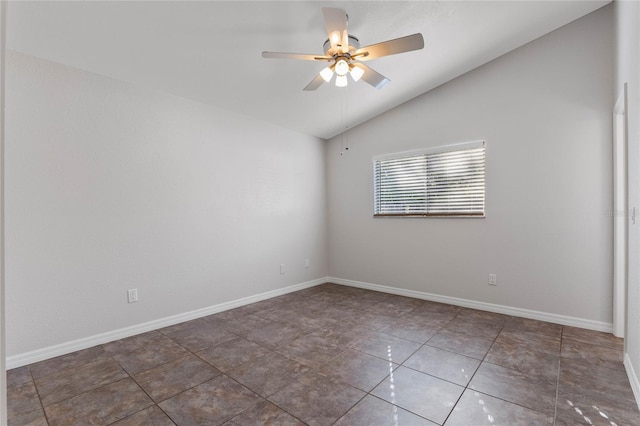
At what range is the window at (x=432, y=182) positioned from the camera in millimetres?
3592

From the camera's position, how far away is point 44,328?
2.42 meters

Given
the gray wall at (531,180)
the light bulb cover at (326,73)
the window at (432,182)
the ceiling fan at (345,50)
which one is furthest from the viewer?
the window at (432,182)

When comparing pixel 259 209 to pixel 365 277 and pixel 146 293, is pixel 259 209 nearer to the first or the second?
pixel 146 293

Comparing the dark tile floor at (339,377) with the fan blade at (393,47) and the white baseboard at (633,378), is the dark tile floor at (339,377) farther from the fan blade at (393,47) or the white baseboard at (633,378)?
the fan blade at (393,47)

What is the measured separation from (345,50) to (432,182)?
2.24 m

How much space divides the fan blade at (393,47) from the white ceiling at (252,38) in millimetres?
406

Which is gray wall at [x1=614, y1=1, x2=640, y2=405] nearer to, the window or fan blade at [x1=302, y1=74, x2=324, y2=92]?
the window

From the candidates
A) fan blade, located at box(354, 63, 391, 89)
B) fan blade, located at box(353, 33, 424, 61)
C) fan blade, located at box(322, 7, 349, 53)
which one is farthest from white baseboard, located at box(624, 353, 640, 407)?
fan blade, located at box(322, 7, 349, 53)

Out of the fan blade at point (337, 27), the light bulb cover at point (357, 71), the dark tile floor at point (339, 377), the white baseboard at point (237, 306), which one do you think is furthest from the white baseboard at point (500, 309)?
the fan blade at point (337, 27)

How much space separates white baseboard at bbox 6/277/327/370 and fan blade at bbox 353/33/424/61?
3007mm

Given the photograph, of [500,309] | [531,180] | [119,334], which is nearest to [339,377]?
[119,334]

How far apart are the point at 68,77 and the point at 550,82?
14.7 ft

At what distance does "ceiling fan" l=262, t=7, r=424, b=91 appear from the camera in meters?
2.01

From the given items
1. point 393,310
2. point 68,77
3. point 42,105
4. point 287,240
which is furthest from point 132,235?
point 393,310
